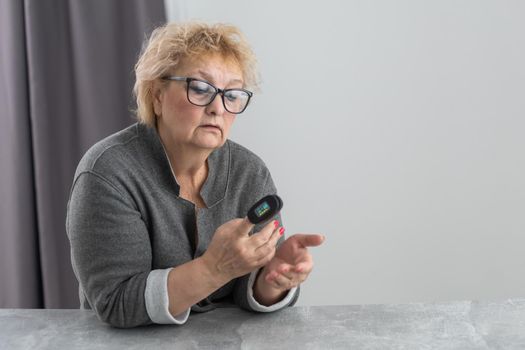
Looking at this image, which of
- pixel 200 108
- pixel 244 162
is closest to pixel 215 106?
pixel 200 108

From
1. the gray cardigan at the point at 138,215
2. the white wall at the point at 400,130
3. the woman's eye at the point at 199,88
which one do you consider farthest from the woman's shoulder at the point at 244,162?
the white wall at the point at 400,130

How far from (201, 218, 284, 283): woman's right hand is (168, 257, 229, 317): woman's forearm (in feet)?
0.04

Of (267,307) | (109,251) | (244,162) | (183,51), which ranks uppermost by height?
(183,51)

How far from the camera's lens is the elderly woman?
4.10 feet

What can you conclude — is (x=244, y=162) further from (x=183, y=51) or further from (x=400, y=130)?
(x=400, y=130)

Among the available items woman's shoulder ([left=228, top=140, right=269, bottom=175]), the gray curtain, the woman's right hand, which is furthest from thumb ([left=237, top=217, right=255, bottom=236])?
the gray curtain

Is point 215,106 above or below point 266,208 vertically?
above

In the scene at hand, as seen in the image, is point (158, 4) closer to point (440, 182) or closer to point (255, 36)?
point (255, 36)

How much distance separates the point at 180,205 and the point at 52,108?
116 centimetres

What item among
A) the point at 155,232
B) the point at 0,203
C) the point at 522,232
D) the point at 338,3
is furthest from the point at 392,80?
the point at 0,203

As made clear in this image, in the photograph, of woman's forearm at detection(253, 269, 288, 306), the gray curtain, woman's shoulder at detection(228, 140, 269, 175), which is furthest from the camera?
the gray curtain

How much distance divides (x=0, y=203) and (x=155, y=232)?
130 centimetres

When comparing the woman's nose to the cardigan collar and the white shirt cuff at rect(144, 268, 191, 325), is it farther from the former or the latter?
the white shirt cuff at rect(144, 268, 191, 325)

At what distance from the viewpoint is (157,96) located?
151cm
